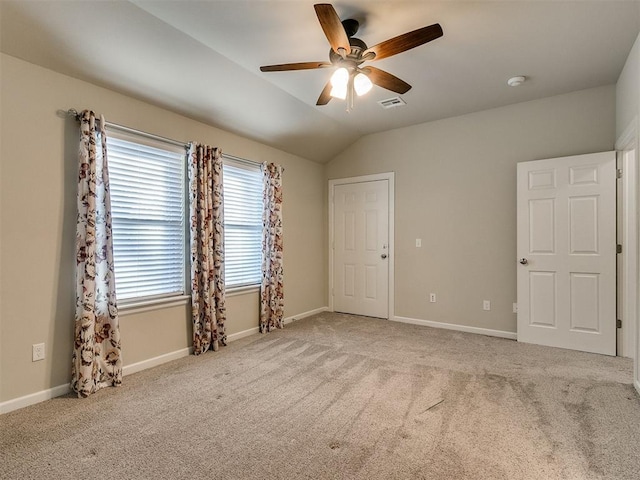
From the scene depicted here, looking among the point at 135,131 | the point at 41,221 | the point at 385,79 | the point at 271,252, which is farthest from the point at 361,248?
the point at 41,221

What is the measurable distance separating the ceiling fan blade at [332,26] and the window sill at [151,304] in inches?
103

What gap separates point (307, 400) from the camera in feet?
7.97

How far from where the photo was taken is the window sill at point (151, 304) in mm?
2891

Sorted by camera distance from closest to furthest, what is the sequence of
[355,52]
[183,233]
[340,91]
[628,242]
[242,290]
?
[355,52]
[340,91]
[628,242]
[183,233]
[242,290]

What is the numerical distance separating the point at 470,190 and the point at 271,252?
2.66m

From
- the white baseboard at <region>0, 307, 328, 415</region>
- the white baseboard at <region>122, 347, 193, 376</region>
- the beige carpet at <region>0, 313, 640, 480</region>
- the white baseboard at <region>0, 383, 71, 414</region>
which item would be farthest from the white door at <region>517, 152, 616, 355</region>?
the white baseboard at <region>0, 383, 71, 414</region>

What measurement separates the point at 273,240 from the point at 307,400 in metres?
2.29

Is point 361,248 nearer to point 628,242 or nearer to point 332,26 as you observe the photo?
point 628,242

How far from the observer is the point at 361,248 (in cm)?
515

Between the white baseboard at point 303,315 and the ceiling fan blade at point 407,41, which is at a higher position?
the ceiling fan blade at point 407,41

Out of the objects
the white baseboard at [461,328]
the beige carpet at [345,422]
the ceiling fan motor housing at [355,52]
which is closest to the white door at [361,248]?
the white baseboard at [461,328]

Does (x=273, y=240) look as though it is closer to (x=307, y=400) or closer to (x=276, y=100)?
(x=276, y=100)

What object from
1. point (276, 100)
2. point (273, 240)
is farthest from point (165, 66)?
point (273, 240)

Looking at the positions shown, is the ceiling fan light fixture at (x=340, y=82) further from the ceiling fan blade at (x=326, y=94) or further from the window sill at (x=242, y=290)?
the window sill at (x=242, y=290)
